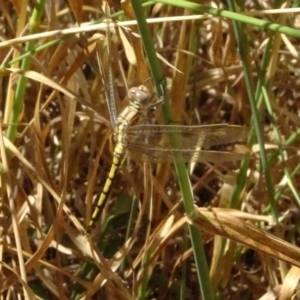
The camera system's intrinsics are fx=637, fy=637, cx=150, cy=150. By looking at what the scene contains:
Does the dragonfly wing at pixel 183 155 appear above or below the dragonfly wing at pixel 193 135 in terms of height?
below

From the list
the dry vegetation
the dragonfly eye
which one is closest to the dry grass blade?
the dry vegetation

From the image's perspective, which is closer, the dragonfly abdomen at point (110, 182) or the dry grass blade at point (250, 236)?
the dry grass blade at point (250, 236)

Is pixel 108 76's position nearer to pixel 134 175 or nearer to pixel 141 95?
pixel 141 95

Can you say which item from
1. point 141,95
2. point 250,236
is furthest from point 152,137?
point 250,236

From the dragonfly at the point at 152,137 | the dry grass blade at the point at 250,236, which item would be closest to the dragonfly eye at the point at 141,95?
the dragonfly at the point at 152,137

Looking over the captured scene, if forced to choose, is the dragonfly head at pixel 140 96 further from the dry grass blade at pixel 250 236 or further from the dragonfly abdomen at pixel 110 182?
the dry grass blade at pixel 250 236

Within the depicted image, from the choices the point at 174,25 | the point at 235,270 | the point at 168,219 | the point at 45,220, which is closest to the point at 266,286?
the point at 235,270

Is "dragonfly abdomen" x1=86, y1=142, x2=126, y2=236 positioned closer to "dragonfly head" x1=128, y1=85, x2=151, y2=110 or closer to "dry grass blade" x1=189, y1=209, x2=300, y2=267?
"dragonfly head" x1=128, y1=85, x2=151, y2=110

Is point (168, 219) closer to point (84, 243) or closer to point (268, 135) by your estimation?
point (84, 243)
